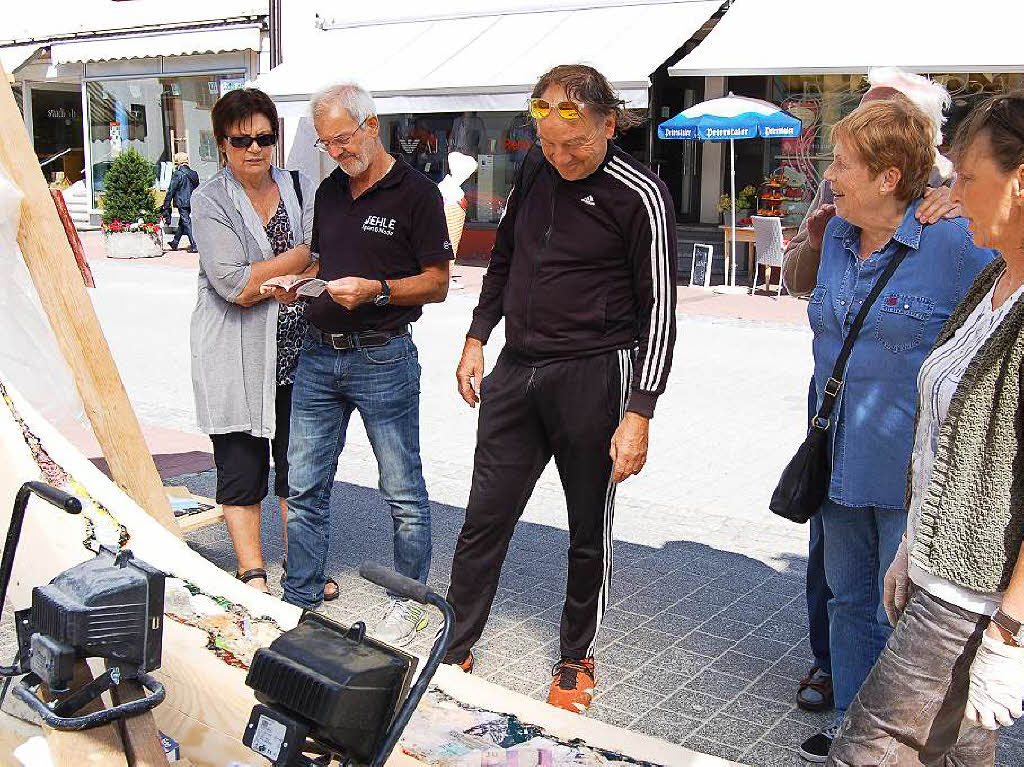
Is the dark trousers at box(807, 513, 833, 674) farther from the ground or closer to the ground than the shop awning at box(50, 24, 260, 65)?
closer to the ground

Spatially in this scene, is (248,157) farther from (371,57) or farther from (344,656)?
(371,57)

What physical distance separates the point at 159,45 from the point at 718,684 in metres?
19.7

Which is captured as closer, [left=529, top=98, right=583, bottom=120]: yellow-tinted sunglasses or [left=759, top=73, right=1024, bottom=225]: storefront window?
[left=529, top=98, right=583, bottom=120]: yellow-tinted sunglasses

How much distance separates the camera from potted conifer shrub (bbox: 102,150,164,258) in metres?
18.1

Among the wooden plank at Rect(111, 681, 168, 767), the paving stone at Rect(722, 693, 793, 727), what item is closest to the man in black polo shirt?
the paving stone at Rect(722, 693, 793, 727)

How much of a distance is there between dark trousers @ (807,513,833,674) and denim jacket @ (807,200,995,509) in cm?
69

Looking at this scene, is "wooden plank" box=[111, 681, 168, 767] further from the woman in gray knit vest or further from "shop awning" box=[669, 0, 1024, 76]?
"shop awning" box=[669, 0, 1024, 76]

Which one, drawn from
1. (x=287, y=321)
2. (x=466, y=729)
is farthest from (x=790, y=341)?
(x=466, y=729)

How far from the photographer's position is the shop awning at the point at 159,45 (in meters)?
19.7

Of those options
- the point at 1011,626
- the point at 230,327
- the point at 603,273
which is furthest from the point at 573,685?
the point at 1011,626

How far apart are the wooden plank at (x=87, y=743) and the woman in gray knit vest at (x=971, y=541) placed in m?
1.31

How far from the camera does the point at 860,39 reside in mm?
12367

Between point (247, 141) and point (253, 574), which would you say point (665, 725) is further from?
point (247, 141)

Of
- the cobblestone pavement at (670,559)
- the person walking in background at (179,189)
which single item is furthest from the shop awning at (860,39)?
the person walking in background at (179,189)
